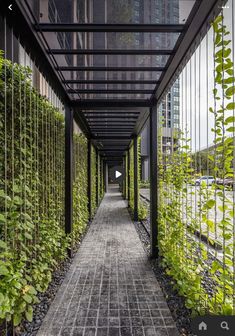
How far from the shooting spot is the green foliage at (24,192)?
1.65m

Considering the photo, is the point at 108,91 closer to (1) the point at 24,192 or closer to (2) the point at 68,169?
(2) the point at 68,169

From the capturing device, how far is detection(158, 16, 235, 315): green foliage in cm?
148

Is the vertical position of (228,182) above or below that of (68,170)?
below

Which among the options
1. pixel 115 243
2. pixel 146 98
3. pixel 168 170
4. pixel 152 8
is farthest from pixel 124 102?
pixel 115 243

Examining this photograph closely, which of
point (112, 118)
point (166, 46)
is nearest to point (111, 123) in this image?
point (112, 118)

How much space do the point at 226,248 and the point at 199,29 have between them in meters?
1.73

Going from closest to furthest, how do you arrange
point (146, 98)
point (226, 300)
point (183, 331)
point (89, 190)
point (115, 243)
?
point (226, 300)
point (183, 331)
point (146, 98)
point (115, 243)
point (89, 190)

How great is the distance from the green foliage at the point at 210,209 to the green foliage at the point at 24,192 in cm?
141

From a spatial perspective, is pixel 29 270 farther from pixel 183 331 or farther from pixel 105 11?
pixel 105 11

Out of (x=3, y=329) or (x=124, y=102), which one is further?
(x=124, y=102)

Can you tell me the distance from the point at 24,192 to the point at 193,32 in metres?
2.05

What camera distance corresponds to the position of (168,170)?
2.97 meters

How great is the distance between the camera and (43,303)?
2273mm

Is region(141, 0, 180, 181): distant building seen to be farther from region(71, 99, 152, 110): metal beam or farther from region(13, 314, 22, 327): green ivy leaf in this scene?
region(13, 314, 22, 327): green ivy leaf
